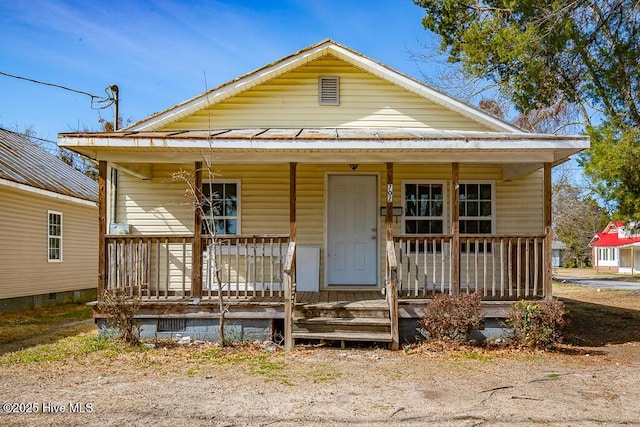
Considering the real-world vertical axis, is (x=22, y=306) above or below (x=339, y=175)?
below

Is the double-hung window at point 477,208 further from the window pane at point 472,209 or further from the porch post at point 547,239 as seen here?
the porch post at point 547,239

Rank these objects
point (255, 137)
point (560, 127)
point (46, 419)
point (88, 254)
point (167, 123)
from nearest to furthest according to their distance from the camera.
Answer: point (46, 419)
point (255, 137)
point (167, 123)
point (88, 254)
point (560, 127)

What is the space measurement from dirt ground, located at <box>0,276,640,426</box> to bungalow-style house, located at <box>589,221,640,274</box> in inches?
1394

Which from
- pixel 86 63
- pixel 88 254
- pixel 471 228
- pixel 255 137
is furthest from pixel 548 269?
pixel 86 63

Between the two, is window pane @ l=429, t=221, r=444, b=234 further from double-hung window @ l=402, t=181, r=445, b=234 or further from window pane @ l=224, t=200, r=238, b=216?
window pane @ l=224, t=200, r=238, b=216

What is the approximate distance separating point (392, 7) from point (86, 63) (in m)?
11.3

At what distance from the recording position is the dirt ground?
4.86m

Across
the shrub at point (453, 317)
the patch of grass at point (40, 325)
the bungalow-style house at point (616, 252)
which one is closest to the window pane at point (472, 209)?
the shrub at point (453, 317)

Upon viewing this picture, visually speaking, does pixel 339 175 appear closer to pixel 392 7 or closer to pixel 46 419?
pixel 46 419

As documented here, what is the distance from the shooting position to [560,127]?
67.9 ft

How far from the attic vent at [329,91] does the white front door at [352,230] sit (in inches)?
59.7

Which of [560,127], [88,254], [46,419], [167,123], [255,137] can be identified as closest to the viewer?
[46,419]

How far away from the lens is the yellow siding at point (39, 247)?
1241cm

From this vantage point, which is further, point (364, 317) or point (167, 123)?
point (167, 123)
